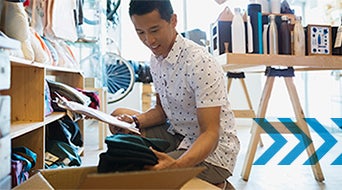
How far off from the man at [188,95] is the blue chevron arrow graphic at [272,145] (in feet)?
2.41

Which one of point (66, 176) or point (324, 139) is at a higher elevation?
point (66, 176)

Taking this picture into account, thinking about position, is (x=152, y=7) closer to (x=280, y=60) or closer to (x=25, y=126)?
(x=25, y=126)

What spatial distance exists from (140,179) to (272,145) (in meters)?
2.62

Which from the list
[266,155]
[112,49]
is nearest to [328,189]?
[266,155]

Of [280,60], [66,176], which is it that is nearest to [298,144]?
[280,60]

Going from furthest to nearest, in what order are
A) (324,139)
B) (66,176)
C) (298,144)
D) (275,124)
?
1. (324,139)
2. (298,144)
3. (275,124)
4. (66,176)

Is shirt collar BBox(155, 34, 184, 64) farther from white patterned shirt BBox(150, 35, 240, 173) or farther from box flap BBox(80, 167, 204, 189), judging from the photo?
box flap BBox(80, 167, 204, 189)

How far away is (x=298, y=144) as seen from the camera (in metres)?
3.00

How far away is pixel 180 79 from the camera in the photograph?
3.98ft

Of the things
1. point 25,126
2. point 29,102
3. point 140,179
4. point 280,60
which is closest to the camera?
point 140,179

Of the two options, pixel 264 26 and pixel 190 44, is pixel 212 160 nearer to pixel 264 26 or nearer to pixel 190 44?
pixel 190 44

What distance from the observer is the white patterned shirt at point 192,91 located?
1114mm

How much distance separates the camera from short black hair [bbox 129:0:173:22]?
1.08 meters

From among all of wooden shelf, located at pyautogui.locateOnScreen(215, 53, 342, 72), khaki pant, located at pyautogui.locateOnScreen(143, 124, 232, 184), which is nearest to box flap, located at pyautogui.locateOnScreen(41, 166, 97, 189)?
khaki pant, located at pyautogui.locateOnScreen(143, 124, 232, 184)
